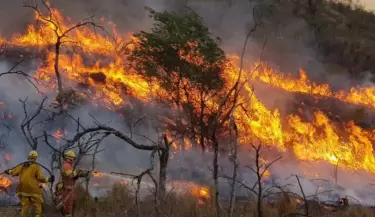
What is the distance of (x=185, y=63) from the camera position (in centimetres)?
2312

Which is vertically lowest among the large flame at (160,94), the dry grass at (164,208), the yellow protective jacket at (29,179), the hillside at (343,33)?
the dry grass at (164,208)

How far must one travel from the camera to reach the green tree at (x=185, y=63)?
74.8 ft

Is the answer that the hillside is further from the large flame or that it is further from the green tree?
the green tree

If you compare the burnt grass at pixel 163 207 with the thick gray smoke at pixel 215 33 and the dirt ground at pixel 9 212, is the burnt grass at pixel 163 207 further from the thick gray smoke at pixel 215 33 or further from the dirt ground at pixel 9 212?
the thick gray smoke at pixel 215 33

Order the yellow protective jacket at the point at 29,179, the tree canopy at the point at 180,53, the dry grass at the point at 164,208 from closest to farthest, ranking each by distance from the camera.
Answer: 1. the yellow protective jacket at the point at 29,179
2. the dry grass at the point at 164,208
3. the tree canopy at the point at 180,53

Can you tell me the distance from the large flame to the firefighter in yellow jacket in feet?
48.7

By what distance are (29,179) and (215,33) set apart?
22957 mm

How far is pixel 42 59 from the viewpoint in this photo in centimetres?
2589

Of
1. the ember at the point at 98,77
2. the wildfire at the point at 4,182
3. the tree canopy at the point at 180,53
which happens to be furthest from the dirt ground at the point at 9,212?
the ember at the point at 98,77

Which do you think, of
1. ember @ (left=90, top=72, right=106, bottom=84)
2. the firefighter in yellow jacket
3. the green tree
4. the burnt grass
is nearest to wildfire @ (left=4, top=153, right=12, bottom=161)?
the burnt grass

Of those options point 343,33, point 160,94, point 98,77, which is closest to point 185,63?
point 160,94

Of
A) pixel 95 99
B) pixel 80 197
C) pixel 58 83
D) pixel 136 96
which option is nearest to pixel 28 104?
pixel 58 83

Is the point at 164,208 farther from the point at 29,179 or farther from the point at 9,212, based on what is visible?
the point at 9,212

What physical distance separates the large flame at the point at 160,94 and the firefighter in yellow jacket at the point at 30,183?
48.7 feet
